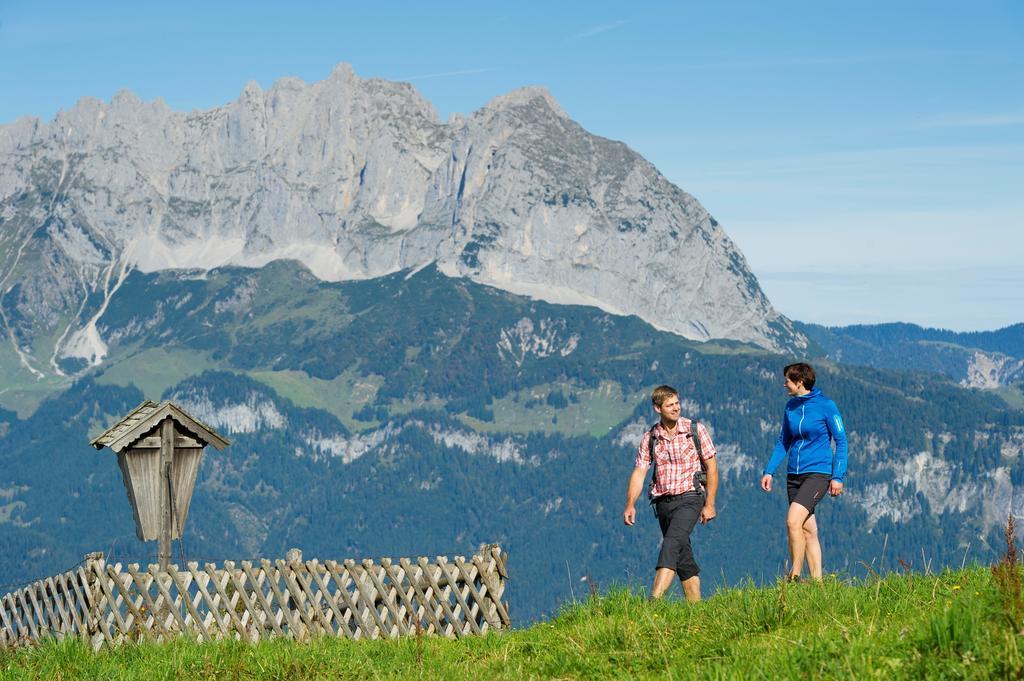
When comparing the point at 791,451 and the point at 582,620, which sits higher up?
the point at 791,451

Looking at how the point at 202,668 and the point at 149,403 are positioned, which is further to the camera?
the point at 149,403

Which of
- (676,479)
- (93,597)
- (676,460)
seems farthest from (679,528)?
(93,597)

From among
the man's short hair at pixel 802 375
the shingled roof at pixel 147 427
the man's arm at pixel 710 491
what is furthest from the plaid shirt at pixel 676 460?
the shingled roof at pixel 147 427

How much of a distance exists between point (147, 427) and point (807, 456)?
30.0 feet

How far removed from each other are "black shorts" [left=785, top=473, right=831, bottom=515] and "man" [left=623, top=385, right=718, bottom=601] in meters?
1.06

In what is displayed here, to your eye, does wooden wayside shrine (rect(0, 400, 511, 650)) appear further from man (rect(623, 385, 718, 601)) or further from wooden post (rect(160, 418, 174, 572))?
man (rect(623, 385, 718, 601))

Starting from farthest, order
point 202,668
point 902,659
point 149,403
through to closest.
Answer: point 149,403, point 202,668, point 902,659

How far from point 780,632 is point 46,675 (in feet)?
24.6

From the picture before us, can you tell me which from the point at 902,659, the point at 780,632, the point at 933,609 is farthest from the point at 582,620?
the point at 902,659

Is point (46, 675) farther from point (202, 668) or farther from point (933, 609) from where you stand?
point (933, 609)

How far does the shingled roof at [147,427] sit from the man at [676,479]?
6.20 m

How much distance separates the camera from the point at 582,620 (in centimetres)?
1612

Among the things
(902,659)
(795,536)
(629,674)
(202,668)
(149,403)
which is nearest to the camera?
(902,659)

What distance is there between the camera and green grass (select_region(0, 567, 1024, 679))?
1198cm
